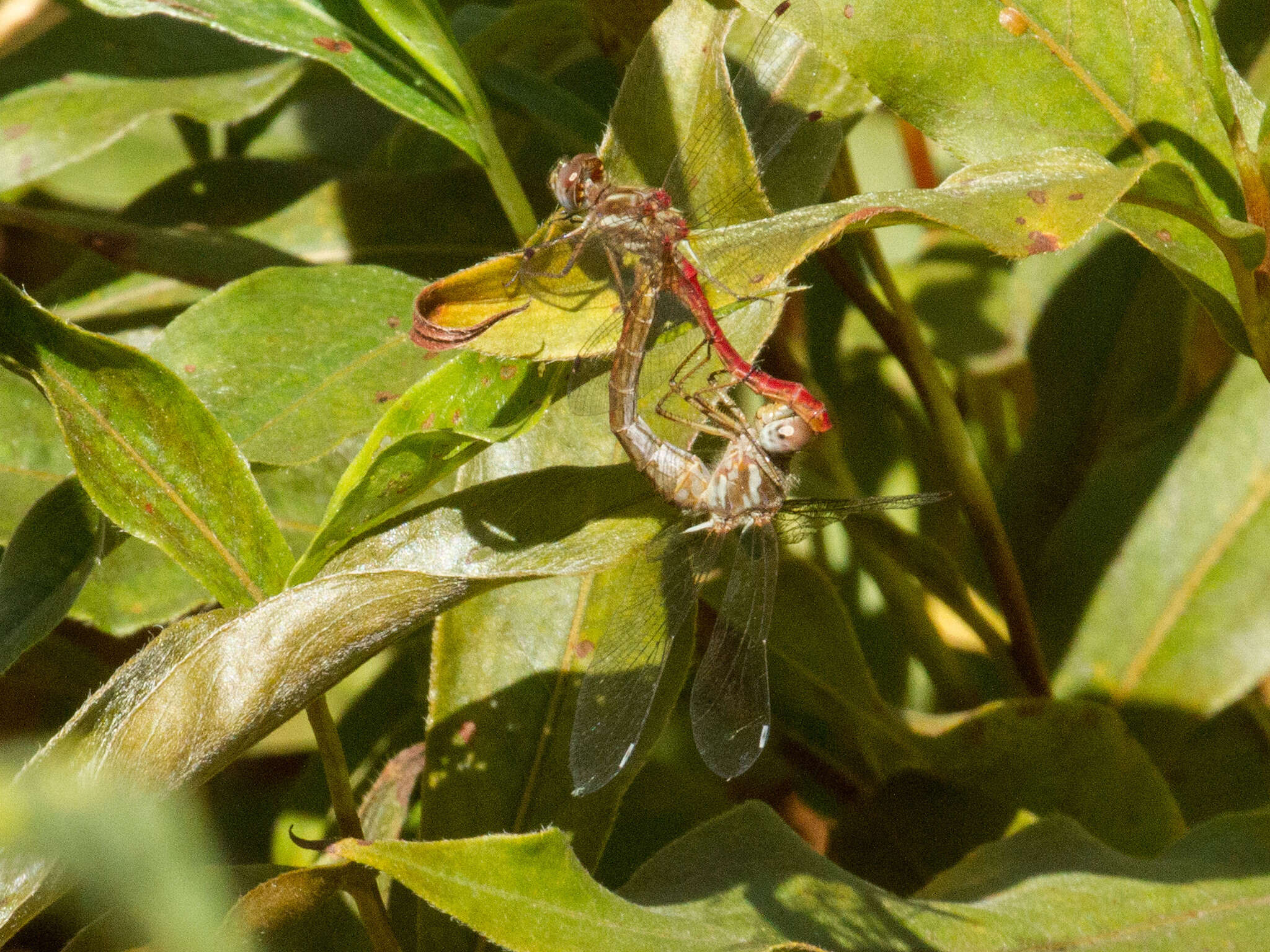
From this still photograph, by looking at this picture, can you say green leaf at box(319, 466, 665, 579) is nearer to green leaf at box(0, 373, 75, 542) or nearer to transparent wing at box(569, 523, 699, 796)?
transparent wing at box(569, 523, 699, 796)

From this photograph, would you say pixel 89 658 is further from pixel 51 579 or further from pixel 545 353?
pixel 545 353

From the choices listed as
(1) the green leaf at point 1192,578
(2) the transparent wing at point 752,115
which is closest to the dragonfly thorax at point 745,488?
(2) the transparent wing at point 752,115

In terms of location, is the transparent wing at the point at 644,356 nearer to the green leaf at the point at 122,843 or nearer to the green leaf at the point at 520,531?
the green leaf at the point at 520,531

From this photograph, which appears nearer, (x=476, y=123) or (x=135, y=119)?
(x=476, y=123)

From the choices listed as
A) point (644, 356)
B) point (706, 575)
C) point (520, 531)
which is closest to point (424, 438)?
point (520, 531)

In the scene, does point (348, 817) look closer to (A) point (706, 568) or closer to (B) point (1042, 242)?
(A) point (706, 568)

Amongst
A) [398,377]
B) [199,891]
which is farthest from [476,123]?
[199,891]
